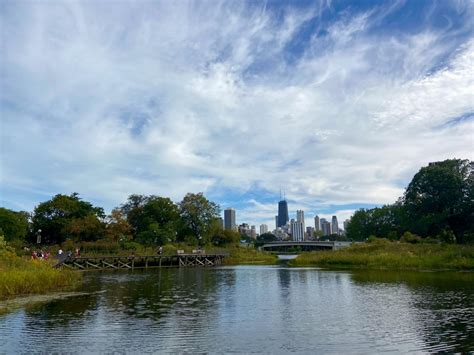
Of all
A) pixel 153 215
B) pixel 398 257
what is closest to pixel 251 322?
pixel 398 257

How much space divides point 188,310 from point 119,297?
26.3 ft

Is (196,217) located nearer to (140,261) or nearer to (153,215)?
(153,215)

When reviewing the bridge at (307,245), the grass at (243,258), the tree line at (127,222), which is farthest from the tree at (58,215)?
the bridge at (307,245)

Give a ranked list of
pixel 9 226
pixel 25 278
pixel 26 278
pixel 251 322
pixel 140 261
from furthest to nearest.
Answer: pixel 9 226
pixel 140 261
pixel 26 278
pixel 25 278
pixel 251 322

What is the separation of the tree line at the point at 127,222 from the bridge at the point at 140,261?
12417 millimetres

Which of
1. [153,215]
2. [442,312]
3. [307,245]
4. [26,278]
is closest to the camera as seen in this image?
[442,312]

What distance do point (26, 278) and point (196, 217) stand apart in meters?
73.4

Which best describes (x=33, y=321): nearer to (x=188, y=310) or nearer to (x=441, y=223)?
(x=188, y=310)

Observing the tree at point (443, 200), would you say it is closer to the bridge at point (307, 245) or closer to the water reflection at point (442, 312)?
the bridge at point (307, 245)

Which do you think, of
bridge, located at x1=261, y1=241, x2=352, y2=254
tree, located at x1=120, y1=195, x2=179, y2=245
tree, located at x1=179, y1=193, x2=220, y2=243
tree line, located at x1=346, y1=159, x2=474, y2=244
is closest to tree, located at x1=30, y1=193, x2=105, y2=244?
tree, located at x1=120, y1=195, x2=179, y2=245

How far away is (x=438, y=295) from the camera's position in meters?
26.2

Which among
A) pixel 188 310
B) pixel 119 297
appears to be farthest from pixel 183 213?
pixel 188 310

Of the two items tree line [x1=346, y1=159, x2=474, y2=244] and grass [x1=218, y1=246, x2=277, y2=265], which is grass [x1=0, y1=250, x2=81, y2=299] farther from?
tree line [x1=346, y1=159, x2=474, y2=244]

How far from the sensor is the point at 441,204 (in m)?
72.6
